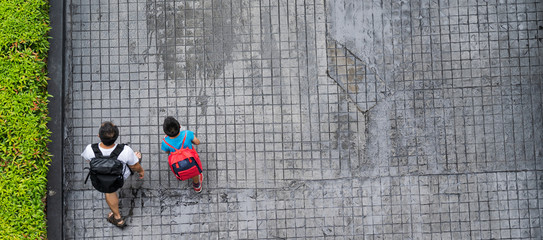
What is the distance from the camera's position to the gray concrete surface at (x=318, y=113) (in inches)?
233

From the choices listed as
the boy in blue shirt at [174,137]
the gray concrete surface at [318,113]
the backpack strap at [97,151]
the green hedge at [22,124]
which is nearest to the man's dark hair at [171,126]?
the boy in blue shirt at [174,137]

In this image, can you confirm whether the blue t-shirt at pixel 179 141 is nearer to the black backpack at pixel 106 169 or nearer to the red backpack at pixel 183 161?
the red backpack at pixel 183 161

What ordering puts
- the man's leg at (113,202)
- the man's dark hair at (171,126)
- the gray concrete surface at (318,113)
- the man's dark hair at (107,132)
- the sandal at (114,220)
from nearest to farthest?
the man's dark hair at (107,132) < the man's dark hair at (171,126) < the man's leg at (113,202) < the sandal at (114,220) < the gray concrete surface at (318,113)

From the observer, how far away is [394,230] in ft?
19.4

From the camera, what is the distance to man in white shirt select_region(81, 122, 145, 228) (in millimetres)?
4902

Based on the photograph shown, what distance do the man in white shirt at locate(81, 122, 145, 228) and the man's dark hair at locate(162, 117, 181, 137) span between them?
525 mm

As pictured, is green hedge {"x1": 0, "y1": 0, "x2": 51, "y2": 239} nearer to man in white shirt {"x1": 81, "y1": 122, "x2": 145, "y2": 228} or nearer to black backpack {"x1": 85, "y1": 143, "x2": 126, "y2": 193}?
man in white shirt {"x1": 81, "y1": 122, "x2": 145, "y2": 228}

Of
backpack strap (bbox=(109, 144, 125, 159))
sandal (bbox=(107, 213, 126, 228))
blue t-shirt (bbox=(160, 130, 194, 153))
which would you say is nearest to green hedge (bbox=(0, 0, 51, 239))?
sandal (bbox=(107, 213, 126, 228))

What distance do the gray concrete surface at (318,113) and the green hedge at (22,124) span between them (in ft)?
1.17

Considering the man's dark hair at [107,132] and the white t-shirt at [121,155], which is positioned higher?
the man's dark hair at [107,132]

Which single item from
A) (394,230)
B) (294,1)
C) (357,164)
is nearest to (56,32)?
(294,1)

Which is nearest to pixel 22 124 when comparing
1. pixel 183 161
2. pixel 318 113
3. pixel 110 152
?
pixel 110 152

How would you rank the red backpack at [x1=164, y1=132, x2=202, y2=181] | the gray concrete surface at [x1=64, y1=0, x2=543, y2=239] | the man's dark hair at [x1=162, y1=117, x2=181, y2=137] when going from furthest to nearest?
the gray concrete surface at [x1=64, y1=0, x2=543, y2=239]
the red backpack at [x1=164, y1=132, x2=202, y2=181]
the man's dark hair at [x1=162, y1=117, x2=181, y2=137]

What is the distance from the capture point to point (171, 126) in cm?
500
